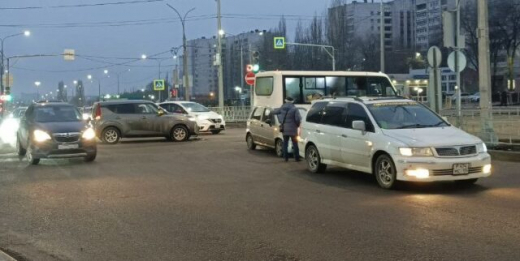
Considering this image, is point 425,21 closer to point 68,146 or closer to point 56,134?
point 68,146

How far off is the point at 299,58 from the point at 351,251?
74393 millimetres

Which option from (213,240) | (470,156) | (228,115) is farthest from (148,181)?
(228,115)

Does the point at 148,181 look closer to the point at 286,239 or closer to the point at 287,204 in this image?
the point at 287,204

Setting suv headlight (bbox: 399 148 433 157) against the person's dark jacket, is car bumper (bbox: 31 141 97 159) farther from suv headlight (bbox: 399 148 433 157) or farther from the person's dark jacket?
suv headlight (bbox: 399 148 433 157)

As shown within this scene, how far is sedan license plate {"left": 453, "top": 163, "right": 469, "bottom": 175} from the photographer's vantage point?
9.77 m

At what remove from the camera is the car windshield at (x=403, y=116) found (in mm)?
10859

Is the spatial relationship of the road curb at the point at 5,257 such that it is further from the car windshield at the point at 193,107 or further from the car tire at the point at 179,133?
the car windshield at the point at 193,107

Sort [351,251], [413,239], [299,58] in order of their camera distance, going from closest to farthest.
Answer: [351,251]
[413,239]
[299,58]

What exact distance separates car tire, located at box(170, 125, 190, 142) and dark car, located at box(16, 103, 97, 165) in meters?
6.78

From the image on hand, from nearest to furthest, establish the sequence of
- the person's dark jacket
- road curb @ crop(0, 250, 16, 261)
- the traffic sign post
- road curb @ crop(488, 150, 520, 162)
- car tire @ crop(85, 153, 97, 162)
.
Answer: road curb @ crop(0, 250, 16, 261), road curb @ crop(488, 150, 520, 162), the person's dark jacket, car tire @ crop(85, 153, 97, 162), the traffic sign post

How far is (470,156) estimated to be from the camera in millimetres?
9938

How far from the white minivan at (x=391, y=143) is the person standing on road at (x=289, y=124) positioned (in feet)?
4.83

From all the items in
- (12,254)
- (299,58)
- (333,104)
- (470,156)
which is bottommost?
(12,254)

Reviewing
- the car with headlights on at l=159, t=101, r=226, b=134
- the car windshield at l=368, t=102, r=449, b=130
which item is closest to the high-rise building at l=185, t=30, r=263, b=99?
the car with headlights on at l=159, t=101, r=226, b=134
